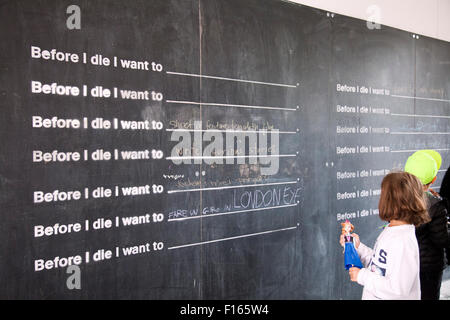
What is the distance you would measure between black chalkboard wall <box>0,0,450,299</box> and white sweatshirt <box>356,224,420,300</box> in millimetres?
1025

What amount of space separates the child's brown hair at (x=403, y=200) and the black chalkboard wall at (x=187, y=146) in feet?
3.45

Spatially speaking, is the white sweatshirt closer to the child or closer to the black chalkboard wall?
the child

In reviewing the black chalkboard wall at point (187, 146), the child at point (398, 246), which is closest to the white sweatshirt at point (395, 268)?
the child at point (398, 246)

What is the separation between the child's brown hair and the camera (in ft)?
5.44

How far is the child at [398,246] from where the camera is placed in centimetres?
161

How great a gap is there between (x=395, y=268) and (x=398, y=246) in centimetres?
9

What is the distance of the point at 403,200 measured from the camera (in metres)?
1.66

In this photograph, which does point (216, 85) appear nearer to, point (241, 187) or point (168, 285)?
point (241, 187)

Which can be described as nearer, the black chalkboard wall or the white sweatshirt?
the white sweatshirt

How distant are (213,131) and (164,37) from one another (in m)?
0.61

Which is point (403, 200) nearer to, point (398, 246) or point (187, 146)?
point (398, 246)

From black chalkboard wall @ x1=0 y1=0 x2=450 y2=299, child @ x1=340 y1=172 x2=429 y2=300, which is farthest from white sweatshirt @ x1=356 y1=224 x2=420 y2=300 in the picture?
black chalkboard wall @ x1=0 y1=0 x2=450 y2=299

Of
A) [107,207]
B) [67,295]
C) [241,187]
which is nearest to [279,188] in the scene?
[241,187]

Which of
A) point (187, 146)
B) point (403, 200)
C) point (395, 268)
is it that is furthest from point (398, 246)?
point (187, 146)
